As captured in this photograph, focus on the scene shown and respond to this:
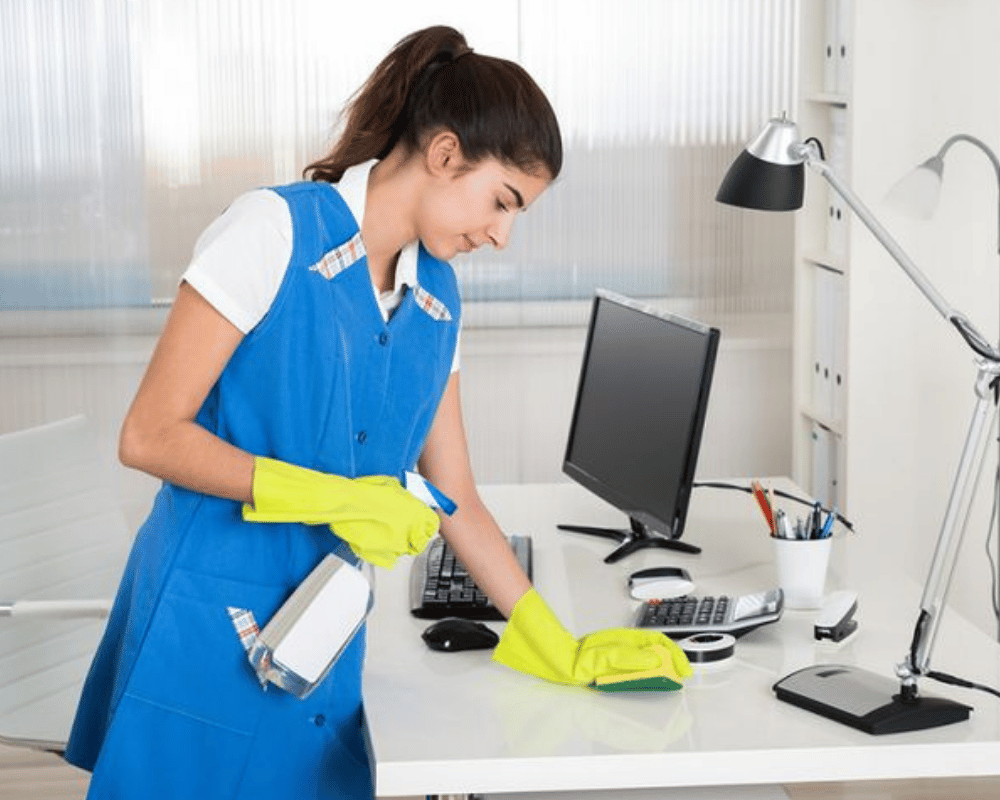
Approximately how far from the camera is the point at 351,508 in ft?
6.30

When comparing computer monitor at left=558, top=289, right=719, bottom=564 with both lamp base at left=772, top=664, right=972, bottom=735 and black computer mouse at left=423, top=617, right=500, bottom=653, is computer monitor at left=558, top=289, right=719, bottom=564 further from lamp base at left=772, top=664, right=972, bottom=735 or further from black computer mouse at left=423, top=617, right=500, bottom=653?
lamp base at left=772, top=664, right=972, bottom=735

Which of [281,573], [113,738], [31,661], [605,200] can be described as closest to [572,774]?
[281,573]

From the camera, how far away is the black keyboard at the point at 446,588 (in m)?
2.41

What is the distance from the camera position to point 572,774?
181 cm

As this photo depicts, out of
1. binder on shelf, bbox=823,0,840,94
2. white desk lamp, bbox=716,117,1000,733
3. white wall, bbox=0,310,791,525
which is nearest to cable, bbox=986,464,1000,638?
white wall, bbox=0,310,791,525

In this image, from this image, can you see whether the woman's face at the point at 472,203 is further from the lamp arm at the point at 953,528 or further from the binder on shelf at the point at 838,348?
the binder on shelf at the point at 838,348

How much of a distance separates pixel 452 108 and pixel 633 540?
1.07 metres

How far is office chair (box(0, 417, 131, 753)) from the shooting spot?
8.95ft

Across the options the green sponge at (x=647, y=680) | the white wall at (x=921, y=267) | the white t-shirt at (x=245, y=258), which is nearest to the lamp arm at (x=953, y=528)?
the green sponge at (x=647, y=680)

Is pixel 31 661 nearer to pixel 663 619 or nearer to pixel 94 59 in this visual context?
pixel 663 619

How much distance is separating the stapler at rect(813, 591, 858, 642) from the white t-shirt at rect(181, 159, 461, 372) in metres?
0.85

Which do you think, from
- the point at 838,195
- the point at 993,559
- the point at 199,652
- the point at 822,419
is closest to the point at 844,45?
the point at 838,195

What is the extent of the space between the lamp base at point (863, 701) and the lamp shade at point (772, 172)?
2.15 ft

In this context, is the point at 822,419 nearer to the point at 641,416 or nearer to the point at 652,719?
the point at 641,416
